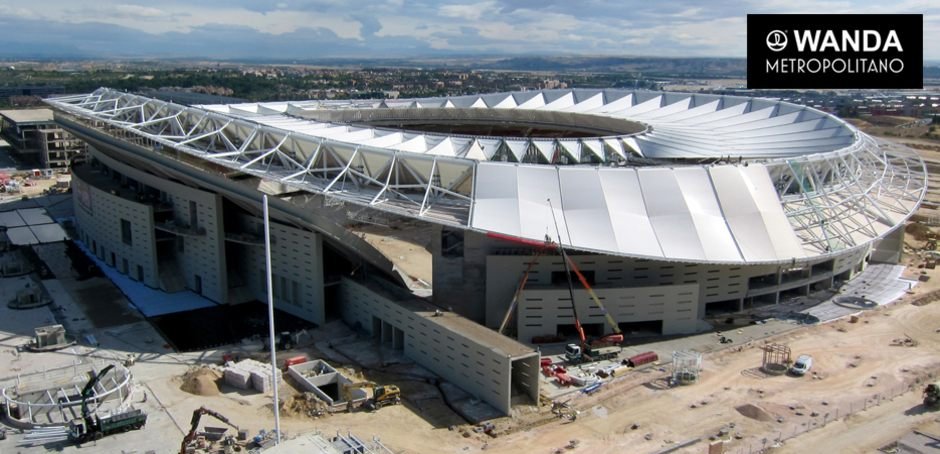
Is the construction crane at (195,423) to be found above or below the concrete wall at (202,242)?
below

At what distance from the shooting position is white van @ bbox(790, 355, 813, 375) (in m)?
35.3

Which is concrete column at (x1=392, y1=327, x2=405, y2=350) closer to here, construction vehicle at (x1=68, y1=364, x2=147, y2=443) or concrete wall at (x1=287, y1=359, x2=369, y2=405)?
concrete wall at (x1=287, y1=359, x2=369, y2=405)

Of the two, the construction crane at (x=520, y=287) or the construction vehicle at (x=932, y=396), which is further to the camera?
the construction crane at (x=520, y=287)

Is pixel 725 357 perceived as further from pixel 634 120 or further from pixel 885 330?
pixel 634 120

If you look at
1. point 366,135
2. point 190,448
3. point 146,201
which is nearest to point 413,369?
point 190,448

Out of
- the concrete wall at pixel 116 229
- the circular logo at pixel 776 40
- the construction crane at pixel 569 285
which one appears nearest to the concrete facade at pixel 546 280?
the construction crane at pixel 569 285

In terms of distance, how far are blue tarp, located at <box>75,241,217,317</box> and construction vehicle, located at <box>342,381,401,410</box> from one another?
16.5 m

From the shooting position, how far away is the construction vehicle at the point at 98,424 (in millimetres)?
28500

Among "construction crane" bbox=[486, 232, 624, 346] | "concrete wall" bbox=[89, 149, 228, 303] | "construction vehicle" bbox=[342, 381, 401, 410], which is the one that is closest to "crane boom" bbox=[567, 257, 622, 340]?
"construction crane" bbox=[486, 232, 624, 346]

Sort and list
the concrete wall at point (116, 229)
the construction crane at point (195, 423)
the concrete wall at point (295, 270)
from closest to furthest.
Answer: the construction crane at point (195, 423)
the concrete wall at point (295, 270)
the concrete wall at point (116, 229)

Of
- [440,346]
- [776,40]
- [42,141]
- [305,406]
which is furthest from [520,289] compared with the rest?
[42,141]

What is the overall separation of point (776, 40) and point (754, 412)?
1312 inches

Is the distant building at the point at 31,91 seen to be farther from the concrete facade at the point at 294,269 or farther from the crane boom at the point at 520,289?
the crane boom at the point at 520,289

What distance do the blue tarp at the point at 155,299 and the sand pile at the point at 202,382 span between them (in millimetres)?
10789
